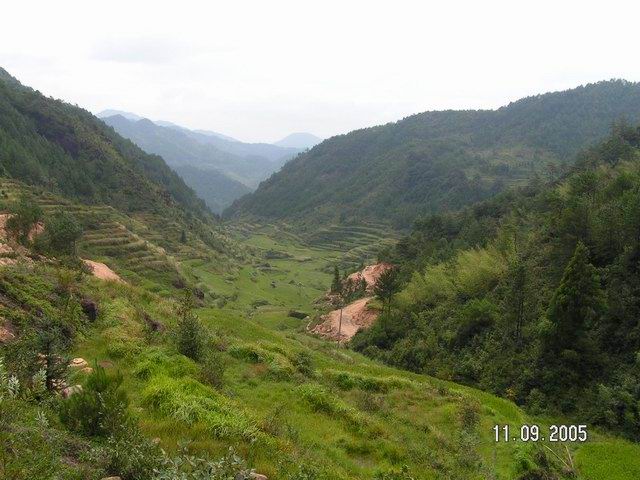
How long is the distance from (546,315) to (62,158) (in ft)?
380

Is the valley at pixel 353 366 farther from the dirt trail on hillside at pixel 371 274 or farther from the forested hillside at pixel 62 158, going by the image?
the forested hillside at pixel 62 158

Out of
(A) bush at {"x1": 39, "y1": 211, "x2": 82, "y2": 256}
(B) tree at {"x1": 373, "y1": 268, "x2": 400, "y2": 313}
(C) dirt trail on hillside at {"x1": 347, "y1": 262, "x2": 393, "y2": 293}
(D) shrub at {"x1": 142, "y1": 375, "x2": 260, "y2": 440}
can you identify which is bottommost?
(C) dirt trail on hillside at {"x1": 347, "y1": 262, "x2": 393, "y2": 293}

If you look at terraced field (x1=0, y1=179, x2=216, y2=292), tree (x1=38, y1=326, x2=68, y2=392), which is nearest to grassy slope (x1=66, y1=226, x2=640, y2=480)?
tree (x1=38, y1=326, x2=68, y2=392)

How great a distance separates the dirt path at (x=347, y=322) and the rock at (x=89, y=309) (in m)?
37.4

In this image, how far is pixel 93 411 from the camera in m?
8.80

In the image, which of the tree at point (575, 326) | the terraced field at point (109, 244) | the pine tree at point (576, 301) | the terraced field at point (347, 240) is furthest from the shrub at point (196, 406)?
the terraced field at point (347, 240)

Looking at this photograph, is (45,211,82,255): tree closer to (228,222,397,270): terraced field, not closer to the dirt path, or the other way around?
the dirt path

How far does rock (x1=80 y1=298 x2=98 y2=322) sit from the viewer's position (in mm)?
18359

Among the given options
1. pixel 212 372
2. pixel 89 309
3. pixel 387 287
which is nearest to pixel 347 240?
pixel 387 287

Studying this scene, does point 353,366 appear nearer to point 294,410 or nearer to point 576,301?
point 294,410

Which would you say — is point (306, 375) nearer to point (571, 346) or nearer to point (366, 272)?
point (571, 346)

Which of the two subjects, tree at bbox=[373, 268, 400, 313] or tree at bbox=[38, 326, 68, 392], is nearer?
tree at bbox=[38, 326, 68, 392]

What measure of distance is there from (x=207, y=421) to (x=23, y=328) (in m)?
7.51

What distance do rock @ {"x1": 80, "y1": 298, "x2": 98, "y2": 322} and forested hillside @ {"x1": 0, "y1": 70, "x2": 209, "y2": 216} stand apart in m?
80.5
